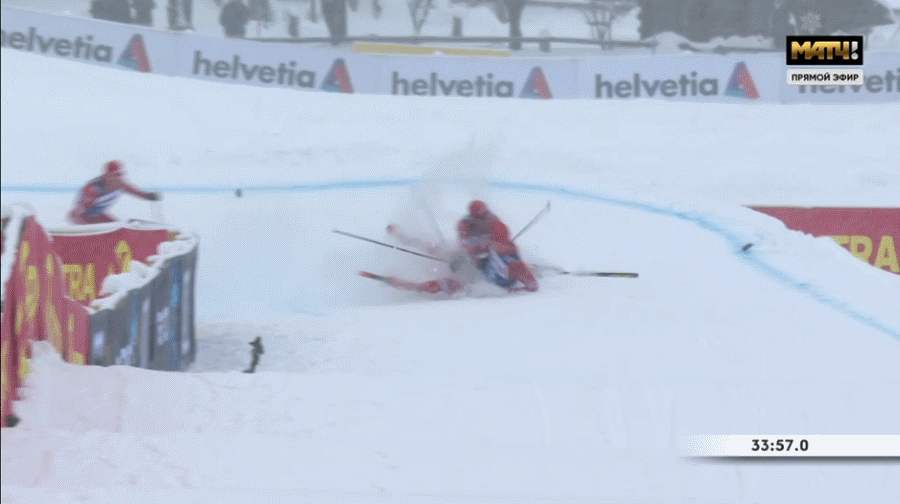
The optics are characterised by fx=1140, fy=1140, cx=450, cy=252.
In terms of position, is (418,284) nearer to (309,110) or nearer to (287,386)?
(287,386)

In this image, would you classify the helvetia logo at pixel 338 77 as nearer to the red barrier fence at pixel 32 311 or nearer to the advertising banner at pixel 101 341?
the advertising banner at pixel 101 341

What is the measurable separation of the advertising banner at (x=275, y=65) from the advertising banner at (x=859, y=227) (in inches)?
213

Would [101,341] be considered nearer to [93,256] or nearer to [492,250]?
[93,256]

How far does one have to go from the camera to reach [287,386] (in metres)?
3.85

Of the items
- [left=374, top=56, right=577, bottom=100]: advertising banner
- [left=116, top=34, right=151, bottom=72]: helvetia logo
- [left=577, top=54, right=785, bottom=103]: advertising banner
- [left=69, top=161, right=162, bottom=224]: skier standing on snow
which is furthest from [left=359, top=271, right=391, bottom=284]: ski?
[left=116, top=34, right=151, bottom=72]: helvetia logo

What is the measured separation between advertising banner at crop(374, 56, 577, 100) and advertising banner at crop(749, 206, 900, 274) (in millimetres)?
4269

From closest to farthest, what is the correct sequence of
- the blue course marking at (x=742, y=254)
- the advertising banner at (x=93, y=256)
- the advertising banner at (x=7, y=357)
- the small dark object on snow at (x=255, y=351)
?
the advertising banner at (x=7, y=357) < the small dark object on snow at (x=255, y=351) < the advertising banner at (x=93, y=256) < the blue course marking at (x=742, y=254)

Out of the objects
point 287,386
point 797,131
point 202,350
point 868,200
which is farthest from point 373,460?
point 797,131

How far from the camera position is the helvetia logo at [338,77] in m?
12.8

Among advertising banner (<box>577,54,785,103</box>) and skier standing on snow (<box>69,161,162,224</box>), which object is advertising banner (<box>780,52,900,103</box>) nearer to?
advertising banner (<box>577,54,785,103</box>)

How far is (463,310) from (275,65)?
7141mm

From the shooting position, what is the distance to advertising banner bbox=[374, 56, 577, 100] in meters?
12.8

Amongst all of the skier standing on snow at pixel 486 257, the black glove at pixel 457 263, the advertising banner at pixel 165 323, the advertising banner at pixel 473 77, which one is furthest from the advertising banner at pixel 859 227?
the advertising banner at pixel 165 323

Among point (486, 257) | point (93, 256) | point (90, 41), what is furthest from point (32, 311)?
point (90, 41)
